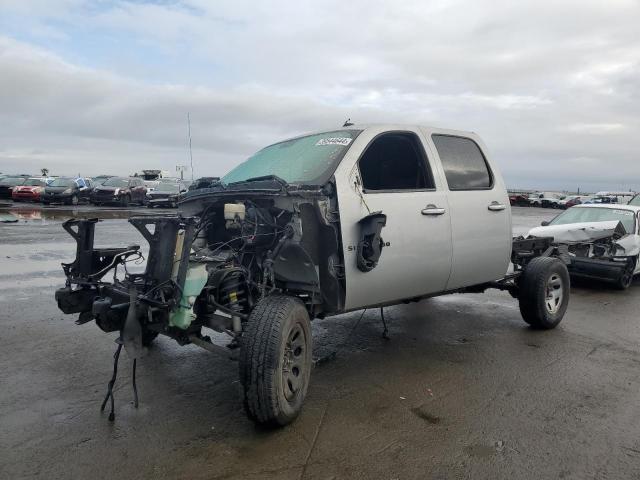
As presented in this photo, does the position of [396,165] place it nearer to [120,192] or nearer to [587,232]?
[587,232]

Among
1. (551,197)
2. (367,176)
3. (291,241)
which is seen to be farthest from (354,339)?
(551,197)

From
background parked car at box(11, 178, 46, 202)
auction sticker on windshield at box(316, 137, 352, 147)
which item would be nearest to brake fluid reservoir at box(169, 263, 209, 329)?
auction sticker on windshield at box(316, 137, 352, 147)

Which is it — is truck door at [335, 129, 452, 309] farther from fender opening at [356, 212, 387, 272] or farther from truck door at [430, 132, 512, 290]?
truck door at [430, 132, 512, 290]

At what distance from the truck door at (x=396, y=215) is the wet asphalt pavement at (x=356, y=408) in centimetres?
81

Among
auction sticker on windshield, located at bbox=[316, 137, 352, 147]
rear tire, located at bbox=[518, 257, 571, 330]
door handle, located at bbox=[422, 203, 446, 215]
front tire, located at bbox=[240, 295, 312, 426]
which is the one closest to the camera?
front tire, located at bbox=[240, 295, 312, 426]

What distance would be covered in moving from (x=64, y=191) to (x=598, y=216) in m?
27.4

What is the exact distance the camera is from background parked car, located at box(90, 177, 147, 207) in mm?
30562

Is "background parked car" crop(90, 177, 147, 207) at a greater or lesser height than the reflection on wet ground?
greater

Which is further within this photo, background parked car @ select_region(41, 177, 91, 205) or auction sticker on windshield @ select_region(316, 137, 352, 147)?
background parked car @ select_region(41, 177, 91, 205)

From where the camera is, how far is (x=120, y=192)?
100ft

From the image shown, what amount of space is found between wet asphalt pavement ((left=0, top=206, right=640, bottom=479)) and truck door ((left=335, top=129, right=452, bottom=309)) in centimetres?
81

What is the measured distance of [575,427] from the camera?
12.1 ft

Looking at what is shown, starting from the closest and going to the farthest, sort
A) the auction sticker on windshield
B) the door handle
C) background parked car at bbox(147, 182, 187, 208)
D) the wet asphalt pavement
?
1. the wet asphalt pavement
2. the auction sticker on windshield
3. the door handle
4. background parked car at bbox(147, 182, 187, 208)

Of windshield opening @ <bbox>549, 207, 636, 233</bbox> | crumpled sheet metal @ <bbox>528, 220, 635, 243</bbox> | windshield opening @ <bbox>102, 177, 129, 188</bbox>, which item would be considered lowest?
crumpled sheet metal @ <bbox>528, 220, 635, 243</bbox>
